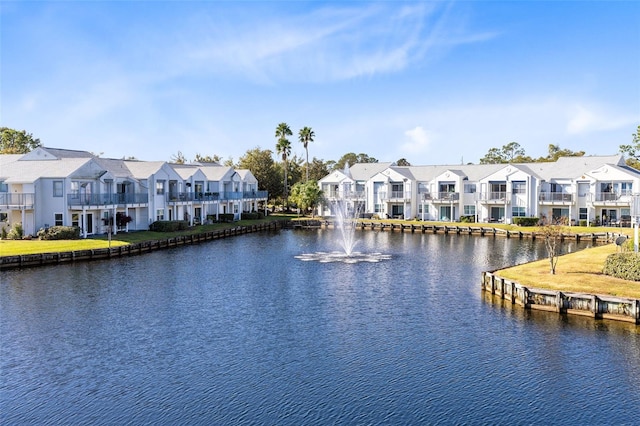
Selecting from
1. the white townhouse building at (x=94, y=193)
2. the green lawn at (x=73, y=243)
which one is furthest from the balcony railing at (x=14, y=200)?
the green lawn at (x=73, y=243)

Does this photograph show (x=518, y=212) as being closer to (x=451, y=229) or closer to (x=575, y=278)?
(x=451, y=229)

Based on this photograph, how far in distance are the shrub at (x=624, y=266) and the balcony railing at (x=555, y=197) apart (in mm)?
45727

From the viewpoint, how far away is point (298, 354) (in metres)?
24.8

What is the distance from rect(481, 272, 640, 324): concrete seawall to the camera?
96.2 feet

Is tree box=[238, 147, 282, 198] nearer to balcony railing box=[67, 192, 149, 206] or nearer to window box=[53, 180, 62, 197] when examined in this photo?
balcony railing box=[67, 192, 149, 206]

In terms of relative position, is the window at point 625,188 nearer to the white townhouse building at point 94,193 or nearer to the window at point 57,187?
the white townhouse building at point 94,193

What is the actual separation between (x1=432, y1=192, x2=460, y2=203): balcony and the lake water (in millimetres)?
46282

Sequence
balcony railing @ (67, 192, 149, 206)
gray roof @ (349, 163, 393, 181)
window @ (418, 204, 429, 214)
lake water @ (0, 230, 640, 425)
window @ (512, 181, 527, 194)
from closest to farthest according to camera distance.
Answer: lake water @ (0, 230, 640, 425) < balcony railing @ (67, 192, 149, 206) < window @ (512, 181, 527, 194) < window @ (418, 204, 429, 214) < gray roof @ (349, 163, 393, 181)

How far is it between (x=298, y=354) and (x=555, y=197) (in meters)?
66.3

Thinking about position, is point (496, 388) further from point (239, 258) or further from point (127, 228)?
point (127, 228)

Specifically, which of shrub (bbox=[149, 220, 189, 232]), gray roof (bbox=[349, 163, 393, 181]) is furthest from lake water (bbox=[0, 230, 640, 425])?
gray roof (bbox=[349, 163, 393, 181])

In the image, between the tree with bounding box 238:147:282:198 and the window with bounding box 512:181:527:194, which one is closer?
the window with bounding box 512:181:527:194

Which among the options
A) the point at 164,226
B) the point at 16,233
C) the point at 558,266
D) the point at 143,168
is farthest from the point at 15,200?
the point at 558,266

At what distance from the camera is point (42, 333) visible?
1085 inches
